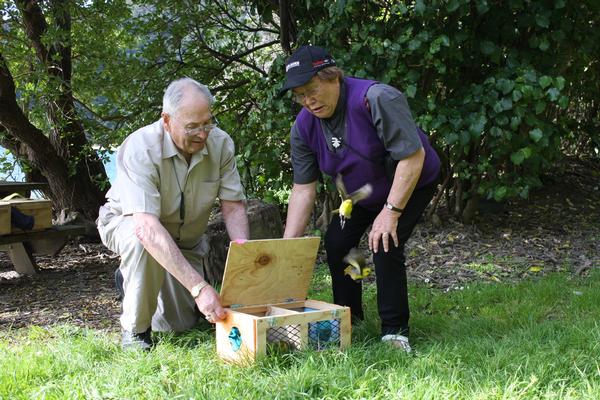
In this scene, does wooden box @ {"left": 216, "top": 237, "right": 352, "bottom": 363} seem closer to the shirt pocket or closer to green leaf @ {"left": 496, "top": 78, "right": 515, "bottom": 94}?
the shirt pocket

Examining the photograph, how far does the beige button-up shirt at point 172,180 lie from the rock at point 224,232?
1151 mm

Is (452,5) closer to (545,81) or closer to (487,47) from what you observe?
(487,47)

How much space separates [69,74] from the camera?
24.5ft

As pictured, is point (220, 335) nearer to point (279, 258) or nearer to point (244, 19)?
point (279, 258)

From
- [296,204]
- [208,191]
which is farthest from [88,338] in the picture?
[296,204]

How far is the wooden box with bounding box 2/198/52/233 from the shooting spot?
18.6ft

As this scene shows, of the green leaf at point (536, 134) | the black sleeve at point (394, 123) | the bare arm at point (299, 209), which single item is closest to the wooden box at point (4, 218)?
the bare arm at point (299, 209)

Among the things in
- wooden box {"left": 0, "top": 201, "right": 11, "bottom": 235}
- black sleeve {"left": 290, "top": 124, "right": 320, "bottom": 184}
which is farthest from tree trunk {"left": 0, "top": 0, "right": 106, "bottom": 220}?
black sleeve {"left": 290, "top": 124, "right": 320, "bottom": 184}

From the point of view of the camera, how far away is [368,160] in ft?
11.3

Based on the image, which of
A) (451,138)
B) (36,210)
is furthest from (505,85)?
(36,210)

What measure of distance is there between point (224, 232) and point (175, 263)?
2221 mm

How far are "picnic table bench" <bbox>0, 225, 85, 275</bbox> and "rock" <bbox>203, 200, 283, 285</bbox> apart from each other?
137 centimetres

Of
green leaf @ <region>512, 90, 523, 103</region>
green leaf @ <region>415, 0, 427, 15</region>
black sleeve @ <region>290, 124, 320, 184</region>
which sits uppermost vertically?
green leaf @ <region>415, 0, 427, 15</region>

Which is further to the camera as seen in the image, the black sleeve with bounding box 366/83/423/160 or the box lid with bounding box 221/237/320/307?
the box lid with bounding box 221/237/320/307
